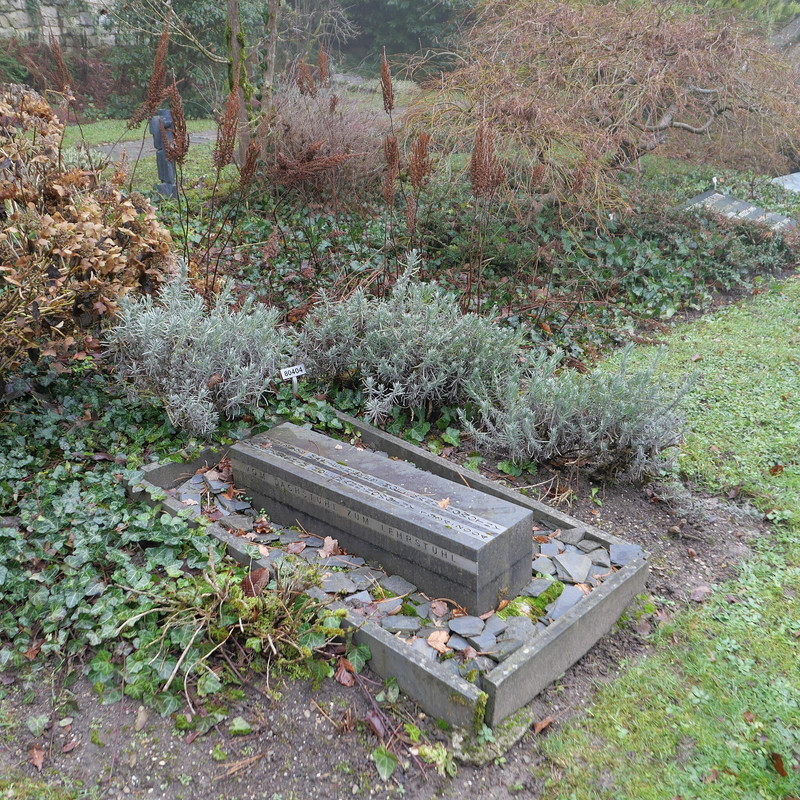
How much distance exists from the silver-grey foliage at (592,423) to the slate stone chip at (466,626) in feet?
4.37

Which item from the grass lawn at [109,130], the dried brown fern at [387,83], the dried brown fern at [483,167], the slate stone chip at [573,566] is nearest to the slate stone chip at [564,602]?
the slate stone chip at [573,566]

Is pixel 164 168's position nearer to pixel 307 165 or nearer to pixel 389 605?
pixel 307 165

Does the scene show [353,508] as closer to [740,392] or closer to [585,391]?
[585,391]

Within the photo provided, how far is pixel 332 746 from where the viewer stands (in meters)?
2.57

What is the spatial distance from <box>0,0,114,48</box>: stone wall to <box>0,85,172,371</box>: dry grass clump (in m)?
11.2

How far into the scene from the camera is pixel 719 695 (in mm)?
2799

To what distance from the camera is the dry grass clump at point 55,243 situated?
147 inches

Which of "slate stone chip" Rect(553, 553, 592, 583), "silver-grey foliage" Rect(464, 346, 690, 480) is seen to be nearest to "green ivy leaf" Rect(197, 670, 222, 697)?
"slate stone chip" Rect(553, 553, 592, 583)

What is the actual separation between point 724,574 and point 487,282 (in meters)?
3.87

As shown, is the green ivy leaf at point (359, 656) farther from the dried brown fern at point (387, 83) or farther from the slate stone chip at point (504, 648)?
the dried brown fern at point (387, 83)

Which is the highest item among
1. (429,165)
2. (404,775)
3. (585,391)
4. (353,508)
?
(429,165)

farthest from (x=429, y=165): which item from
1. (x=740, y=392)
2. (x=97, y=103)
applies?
(x=97, y=103)

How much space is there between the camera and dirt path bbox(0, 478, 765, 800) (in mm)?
2439

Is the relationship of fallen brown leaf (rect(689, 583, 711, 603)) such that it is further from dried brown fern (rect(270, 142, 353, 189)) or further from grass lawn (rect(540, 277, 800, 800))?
dried brown fern (rect(270, 142, 353, 189))
